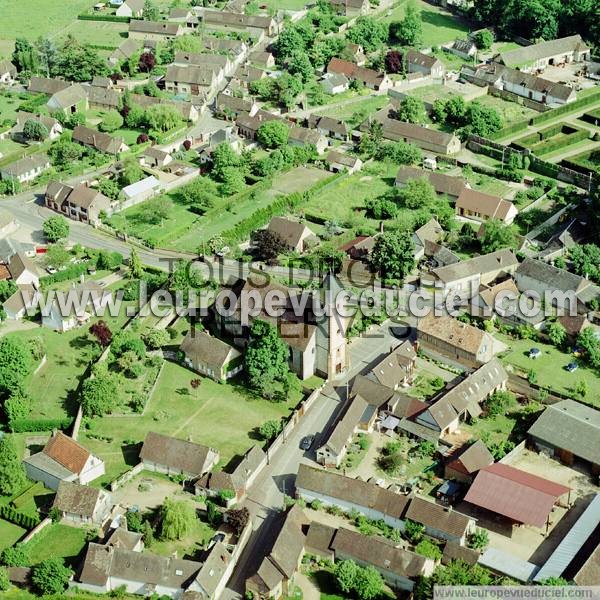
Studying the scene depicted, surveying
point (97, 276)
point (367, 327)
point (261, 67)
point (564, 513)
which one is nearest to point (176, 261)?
point (97, 276)

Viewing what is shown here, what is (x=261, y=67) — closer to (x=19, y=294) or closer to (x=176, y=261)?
(x=176, y=261)

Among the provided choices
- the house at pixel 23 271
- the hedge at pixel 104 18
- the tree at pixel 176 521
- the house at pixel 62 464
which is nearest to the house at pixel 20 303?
the house at pixel 23 271

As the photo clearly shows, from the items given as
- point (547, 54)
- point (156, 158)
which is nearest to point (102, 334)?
point (156, 158)

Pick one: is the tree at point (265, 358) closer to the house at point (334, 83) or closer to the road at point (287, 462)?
the road at point (287, 462)

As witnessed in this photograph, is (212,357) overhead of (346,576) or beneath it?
overhead

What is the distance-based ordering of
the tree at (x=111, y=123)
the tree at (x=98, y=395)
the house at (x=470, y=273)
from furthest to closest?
the tree at (x=111, y=123) < the house at (x=470, y=273) < the tree at (x=98, y=395)

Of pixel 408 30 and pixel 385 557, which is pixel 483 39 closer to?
pixel 408 30
